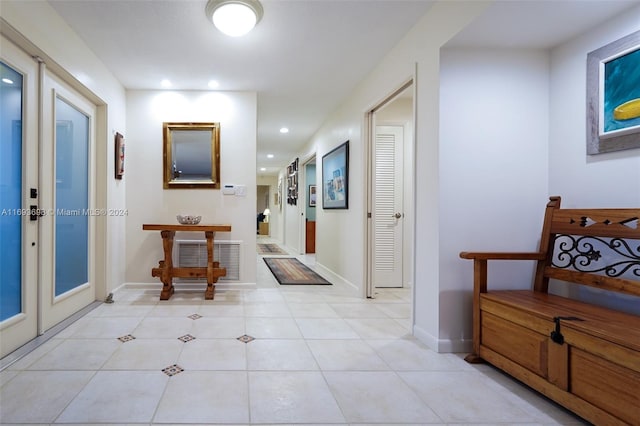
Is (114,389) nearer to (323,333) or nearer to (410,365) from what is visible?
(323,333)

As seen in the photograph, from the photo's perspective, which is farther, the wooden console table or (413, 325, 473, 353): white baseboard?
the wooden console table

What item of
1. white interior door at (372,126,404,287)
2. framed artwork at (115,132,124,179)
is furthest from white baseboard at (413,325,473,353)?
framed artwork at (115,132,124,179)

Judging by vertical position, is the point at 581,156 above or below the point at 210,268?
above

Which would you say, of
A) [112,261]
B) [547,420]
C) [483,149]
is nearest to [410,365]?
[547,420]

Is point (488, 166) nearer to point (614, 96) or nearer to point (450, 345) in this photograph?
point (614, 96)

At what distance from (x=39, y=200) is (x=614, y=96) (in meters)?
3.68

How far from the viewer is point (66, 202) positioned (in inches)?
116

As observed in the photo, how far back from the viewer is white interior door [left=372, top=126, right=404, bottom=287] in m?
4.45

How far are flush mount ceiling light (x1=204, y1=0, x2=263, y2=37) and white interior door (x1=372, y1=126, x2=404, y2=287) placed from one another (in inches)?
92.6

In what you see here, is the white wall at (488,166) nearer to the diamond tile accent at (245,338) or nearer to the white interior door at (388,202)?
the diamond tile accent at (245,338)

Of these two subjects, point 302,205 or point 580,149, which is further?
point 302,205

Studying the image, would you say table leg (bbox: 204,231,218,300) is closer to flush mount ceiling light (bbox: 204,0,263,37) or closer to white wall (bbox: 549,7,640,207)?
flush mount ceiling light (bbox: 204,0,263,37)

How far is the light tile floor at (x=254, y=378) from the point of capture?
5.20 feet

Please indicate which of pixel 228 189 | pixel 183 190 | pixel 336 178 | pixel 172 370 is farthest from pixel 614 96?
pixel 183 190
